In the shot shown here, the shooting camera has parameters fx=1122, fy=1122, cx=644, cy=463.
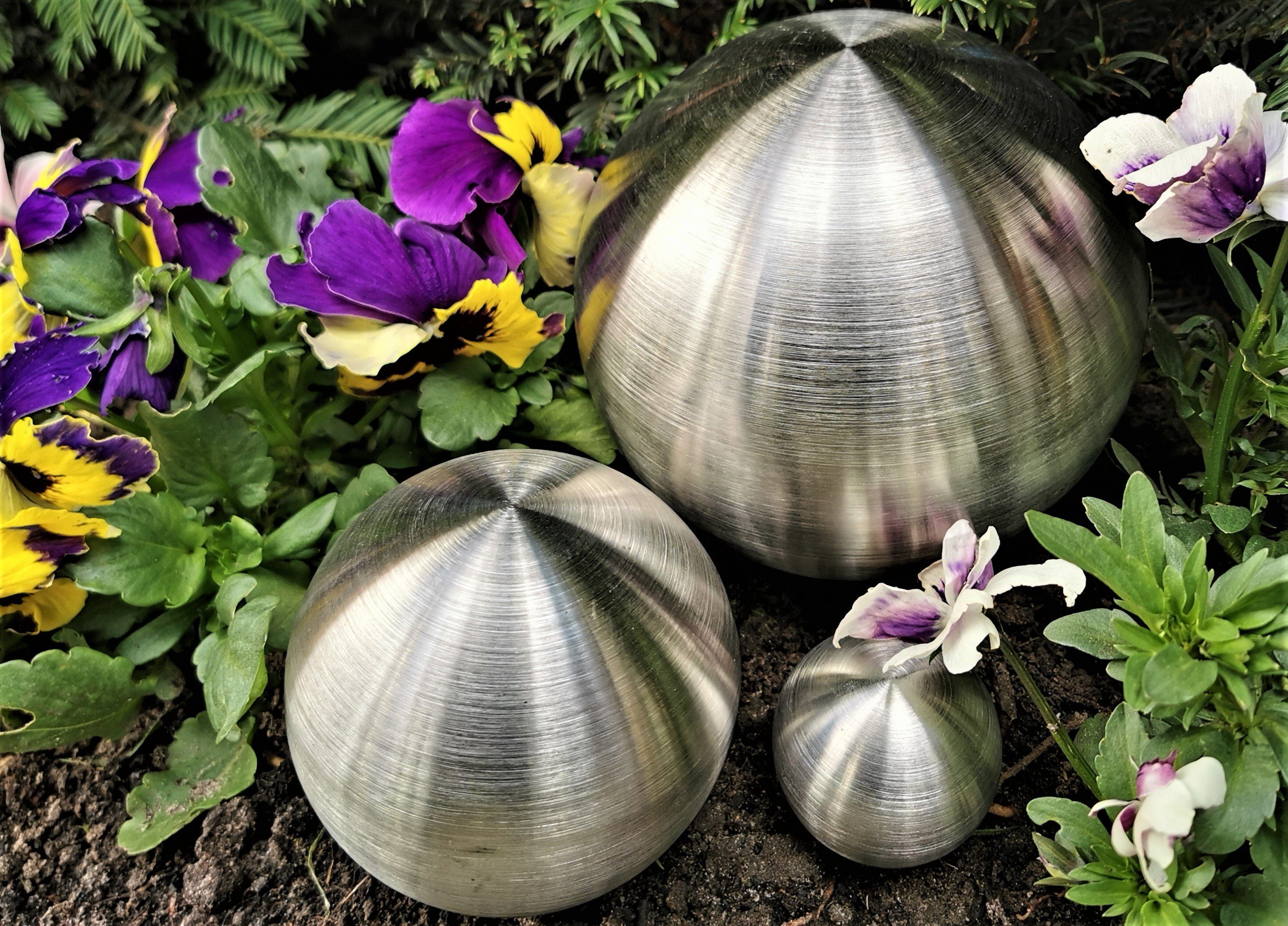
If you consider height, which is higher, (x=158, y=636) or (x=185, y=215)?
(x=185, y=215)

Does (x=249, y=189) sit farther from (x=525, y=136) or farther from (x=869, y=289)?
(x=869, y=289)

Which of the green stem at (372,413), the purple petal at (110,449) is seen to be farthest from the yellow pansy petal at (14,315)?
the green stem at (372,413)

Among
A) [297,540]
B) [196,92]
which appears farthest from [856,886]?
[196,92]

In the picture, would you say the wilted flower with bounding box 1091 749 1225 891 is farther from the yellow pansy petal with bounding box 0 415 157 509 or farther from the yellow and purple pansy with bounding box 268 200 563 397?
the yellow pansy petal with bounding box 0 415 157 509

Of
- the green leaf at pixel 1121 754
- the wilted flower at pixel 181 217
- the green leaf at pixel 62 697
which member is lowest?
the green leaf at pixel 62 697

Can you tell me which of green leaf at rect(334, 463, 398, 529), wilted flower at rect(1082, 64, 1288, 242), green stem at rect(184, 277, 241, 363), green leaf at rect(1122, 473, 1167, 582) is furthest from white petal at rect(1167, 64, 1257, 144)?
green stem at rect(184, 277, 241, 363)

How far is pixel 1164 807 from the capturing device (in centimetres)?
70

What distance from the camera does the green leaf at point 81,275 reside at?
1.09 metres

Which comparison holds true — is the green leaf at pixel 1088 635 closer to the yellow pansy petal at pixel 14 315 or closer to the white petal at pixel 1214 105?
the white petal at pixel 1214 105

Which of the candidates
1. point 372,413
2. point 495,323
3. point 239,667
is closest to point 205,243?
point 372,413

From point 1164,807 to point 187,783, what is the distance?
0.83 meters

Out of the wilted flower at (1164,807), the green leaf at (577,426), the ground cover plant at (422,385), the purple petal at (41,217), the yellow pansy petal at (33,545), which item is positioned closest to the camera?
the wilted flower at (1164,807)

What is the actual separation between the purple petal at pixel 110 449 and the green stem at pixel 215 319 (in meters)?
0.14

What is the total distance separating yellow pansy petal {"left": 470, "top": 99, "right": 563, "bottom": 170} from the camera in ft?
3.67
